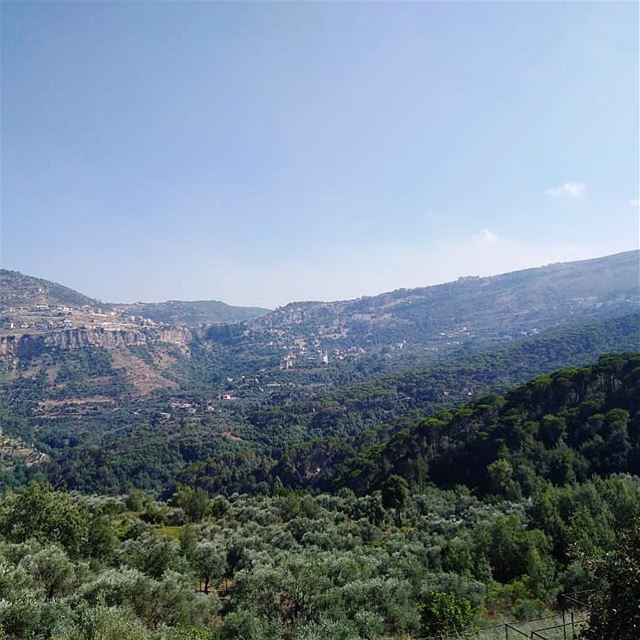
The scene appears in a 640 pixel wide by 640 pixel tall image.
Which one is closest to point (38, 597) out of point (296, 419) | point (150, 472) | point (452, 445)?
point (452, 445)

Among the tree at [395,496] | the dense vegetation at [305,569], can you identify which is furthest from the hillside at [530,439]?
the dense vegetation at [305,569]

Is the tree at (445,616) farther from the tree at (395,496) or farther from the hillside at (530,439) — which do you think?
the hillside at (530,439)

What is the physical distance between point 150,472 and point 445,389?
89221 millimetres

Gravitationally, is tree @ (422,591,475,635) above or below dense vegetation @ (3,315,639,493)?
above

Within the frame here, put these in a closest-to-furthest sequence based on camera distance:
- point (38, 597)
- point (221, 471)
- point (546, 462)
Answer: point (38, 597)
point (546, 462)
point (221, 471)

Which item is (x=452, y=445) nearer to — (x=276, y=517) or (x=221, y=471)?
(x=276, y=517)

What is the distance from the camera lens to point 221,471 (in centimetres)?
10269

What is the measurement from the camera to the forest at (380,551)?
16.6 meters

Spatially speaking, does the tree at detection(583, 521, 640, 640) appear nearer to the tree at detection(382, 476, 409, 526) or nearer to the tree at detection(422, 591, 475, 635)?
the tree at detection(422, 591, 475, 635)

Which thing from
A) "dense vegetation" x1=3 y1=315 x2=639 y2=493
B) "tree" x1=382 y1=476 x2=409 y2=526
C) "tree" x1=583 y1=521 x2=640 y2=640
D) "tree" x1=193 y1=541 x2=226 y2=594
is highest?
"tree" x1=583 y1=521 x2=640 y2=640

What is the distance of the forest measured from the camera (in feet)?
54.3

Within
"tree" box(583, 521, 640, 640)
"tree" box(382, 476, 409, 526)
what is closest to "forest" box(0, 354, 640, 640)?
"tree" box(583, 521, 640, 640)

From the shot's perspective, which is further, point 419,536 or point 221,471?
point 221,471

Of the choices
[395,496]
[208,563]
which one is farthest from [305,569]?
[395,496]
